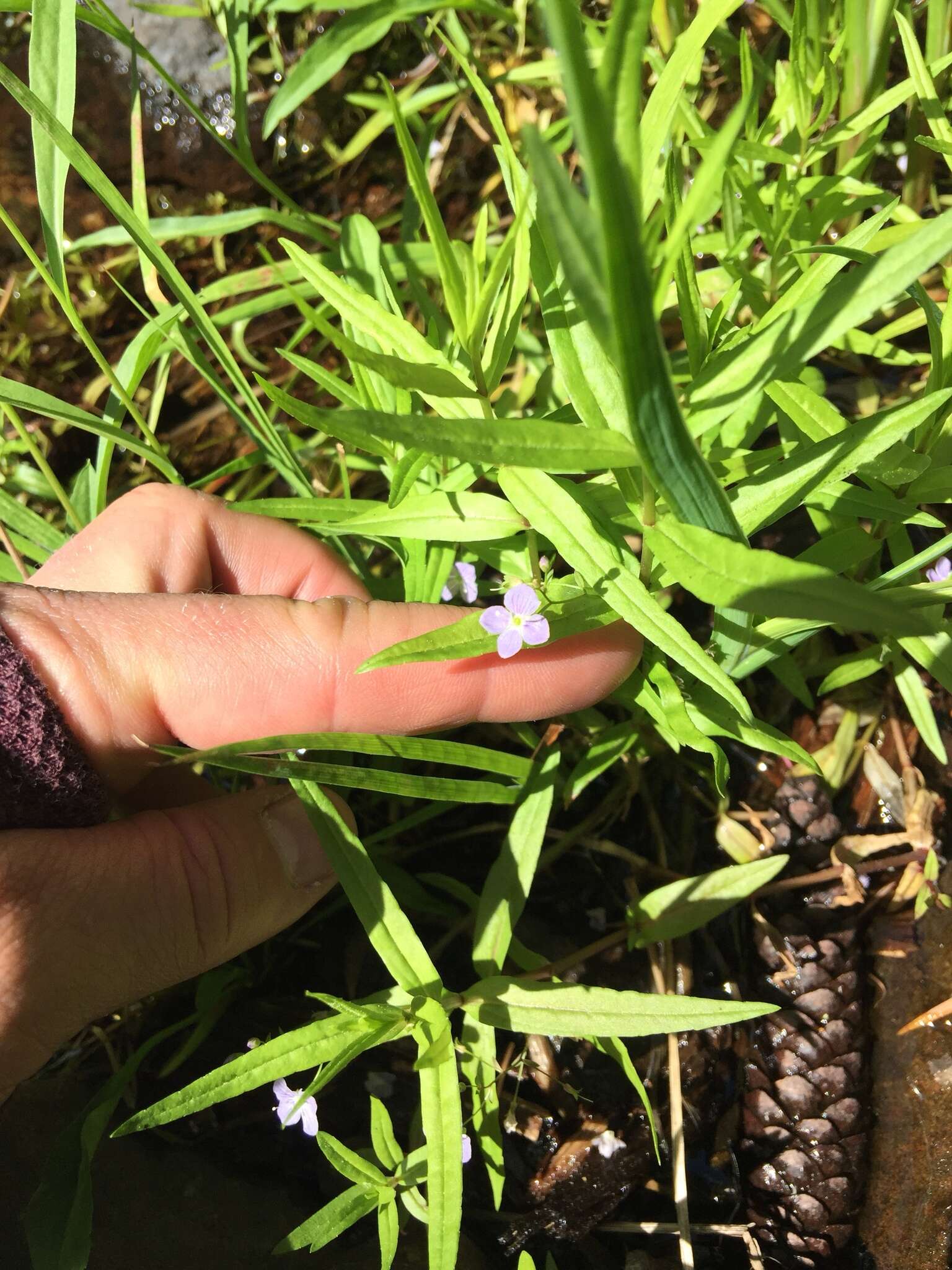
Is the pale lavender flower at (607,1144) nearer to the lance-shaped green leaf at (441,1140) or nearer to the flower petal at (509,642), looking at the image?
the lance-shaped green leaf at (441,1140)

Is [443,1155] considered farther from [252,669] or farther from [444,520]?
[444,520]

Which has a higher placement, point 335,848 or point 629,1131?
point 335,848

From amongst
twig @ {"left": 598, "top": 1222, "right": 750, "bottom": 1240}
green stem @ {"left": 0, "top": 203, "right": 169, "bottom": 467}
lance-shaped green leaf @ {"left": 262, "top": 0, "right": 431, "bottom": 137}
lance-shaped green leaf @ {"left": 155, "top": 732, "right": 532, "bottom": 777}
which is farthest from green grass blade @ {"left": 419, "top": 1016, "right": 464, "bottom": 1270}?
lance-shaped green leaf @ {"left": 262, "top": 0, "right": 431, "bottom": 137}

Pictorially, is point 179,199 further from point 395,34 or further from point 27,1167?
point 27,1167

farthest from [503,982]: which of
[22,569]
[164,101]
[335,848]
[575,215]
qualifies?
[164,101]

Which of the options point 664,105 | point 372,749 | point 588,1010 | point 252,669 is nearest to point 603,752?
point 588,1010

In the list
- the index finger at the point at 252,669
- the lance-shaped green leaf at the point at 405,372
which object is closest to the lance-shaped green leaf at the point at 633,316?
the lance-shaped green leaf at the point at 405,372
